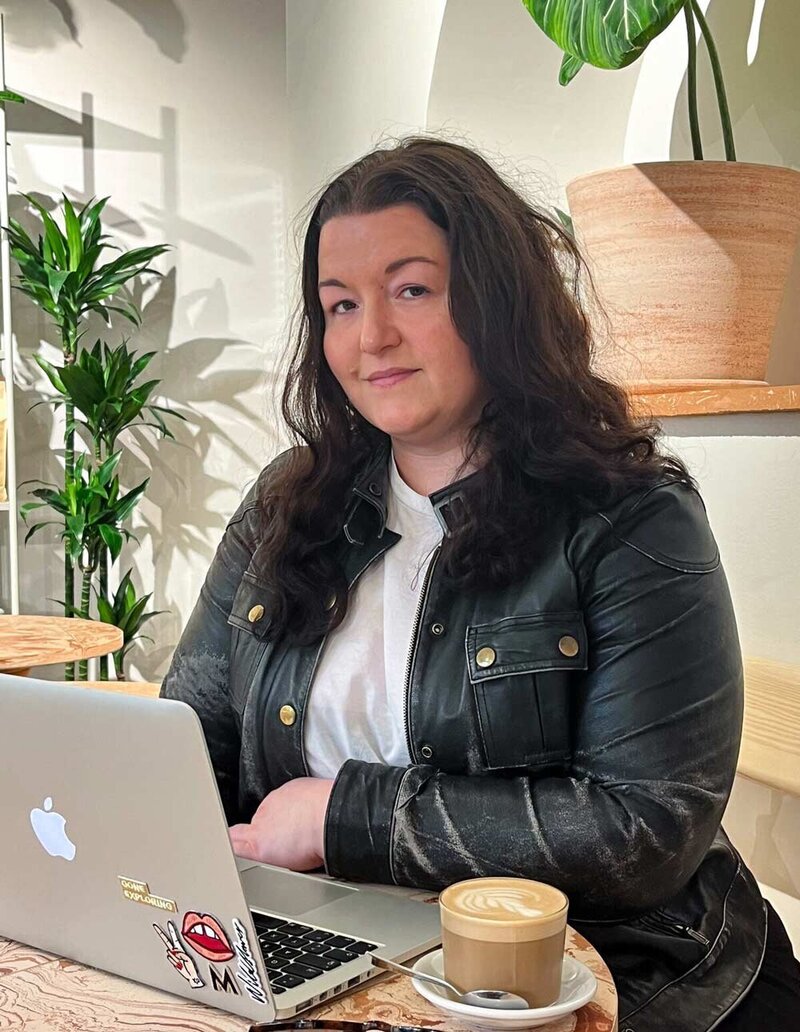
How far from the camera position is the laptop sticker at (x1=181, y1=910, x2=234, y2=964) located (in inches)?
29.1

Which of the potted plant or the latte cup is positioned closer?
the latte cup

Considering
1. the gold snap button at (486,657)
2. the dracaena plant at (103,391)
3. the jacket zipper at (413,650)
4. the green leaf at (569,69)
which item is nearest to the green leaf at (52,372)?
the dracaena plant at (103,391)

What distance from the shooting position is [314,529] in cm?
137

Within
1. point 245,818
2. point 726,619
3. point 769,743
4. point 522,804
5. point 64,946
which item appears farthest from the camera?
point 769,743

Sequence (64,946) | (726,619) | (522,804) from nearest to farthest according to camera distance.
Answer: (64,946) < (522,804) < (726,619)

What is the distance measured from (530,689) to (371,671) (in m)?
0.19

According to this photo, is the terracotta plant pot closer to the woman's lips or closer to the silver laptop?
the woman's lips

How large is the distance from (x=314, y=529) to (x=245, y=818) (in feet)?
1.11

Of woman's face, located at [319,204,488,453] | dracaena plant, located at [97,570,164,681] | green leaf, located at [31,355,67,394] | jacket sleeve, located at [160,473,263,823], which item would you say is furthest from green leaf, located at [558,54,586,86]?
dracaena plant, located at [97,570,164,681]

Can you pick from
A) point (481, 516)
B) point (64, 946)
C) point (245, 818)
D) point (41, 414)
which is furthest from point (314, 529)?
point (41, 414)

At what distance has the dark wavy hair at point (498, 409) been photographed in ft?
4.08

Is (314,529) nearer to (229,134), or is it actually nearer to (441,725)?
(441,725)

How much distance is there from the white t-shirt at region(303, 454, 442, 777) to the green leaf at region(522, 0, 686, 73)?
104cm

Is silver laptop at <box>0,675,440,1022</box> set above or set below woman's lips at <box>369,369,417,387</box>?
below
